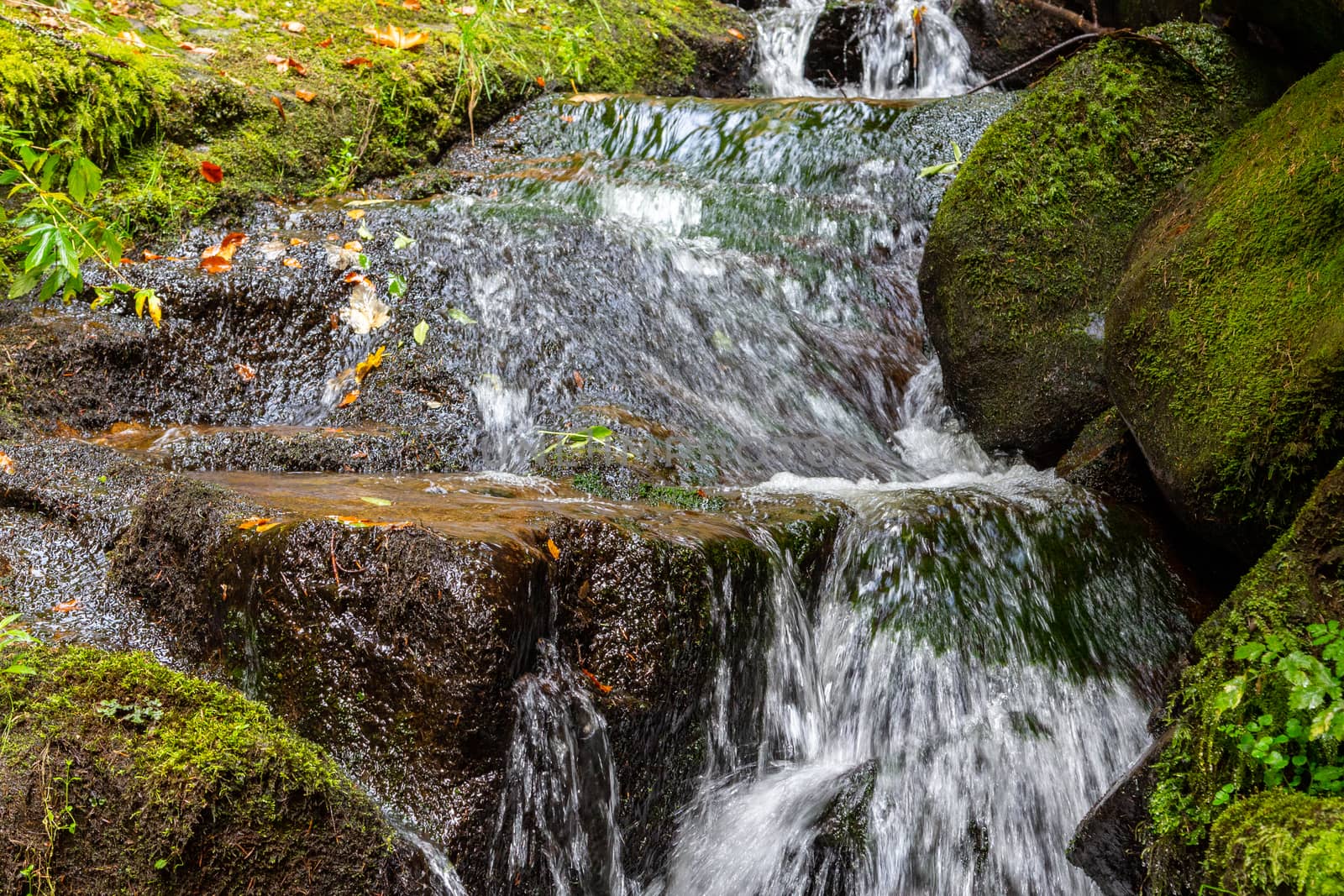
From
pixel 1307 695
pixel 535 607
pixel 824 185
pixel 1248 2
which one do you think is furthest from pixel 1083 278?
pixel 535 607

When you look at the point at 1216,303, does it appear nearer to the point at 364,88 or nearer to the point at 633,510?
the point at 633,510

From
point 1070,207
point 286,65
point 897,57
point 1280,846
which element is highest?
point 897,57

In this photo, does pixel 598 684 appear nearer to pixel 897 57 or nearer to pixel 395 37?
pixel 395 37

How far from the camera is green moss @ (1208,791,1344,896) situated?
1574mm

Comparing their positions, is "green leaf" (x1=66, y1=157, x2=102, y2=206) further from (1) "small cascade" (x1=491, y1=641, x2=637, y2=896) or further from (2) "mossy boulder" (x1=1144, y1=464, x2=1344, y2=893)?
(2) "mossy boulder" (x1=1144, y1=464, x2=1344, y2=893)

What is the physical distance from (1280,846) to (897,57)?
Result: 907cm

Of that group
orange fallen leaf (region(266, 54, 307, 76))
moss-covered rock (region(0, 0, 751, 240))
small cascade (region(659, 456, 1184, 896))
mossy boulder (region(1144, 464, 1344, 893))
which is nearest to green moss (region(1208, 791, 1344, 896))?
mossy boulder (region(1144, 464, 1344, 893))

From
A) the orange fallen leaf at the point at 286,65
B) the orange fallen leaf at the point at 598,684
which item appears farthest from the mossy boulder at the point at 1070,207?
the orange fallen leaf at the point at 286,65

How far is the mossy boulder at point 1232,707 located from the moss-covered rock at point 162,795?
1.79 m

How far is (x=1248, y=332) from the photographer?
9.95 feet

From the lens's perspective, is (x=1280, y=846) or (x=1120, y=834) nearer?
(x=1280, y=846)

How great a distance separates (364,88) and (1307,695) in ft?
23.0

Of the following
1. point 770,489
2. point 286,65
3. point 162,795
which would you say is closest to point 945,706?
point 770,489

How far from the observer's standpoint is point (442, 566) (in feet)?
7.55
